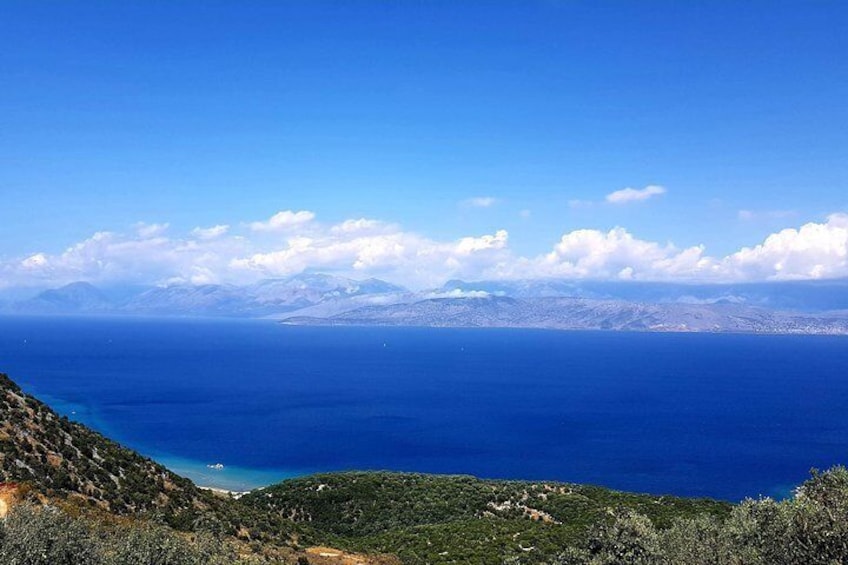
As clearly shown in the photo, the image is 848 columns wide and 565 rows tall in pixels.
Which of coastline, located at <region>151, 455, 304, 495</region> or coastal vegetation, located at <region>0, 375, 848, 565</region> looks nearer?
coastal vegetation, located at <region>0, 375, 848, 565</region>

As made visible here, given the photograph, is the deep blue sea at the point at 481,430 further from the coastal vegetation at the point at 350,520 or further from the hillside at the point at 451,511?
the coastal vegetation at the point at 350,520

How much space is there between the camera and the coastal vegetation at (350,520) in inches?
775

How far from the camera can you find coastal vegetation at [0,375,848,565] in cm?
1969

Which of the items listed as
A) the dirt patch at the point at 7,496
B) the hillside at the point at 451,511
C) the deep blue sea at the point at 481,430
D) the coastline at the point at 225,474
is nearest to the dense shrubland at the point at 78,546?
the dirt patch at the point at 7,496

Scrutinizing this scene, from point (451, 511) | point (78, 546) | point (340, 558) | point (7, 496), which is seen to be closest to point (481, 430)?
point (451, 511)

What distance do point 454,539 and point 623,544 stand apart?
1894 cm

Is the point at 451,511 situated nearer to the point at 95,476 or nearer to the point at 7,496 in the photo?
the point at 95,476

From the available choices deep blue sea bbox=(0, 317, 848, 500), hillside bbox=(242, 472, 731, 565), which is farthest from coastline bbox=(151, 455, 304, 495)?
hillside bbox=(242, 472, 731, 565)

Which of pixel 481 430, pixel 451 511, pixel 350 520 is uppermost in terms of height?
pixel 451 511

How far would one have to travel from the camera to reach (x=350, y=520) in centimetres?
5359

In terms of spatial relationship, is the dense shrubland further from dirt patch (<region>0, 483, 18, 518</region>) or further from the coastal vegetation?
dirt patch (<region>0, 483, 18, 518</region>)

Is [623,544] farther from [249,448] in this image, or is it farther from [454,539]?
[249,448]

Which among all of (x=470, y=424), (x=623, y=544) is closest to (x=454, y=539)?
(x=623, y=544)

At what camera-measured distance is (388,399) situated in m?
180
